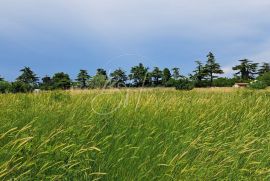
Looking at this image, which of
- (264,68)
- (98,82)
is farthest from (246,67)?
(98,82)

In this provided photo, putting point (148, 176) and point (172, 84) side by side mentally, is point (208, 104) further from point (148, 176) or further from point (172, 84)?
point (172, 84)

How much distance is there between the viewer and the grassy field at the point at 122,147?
12.1 feet

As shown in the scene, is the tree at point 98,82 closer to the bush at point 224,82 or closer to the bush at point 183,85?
the bush at point 183,85

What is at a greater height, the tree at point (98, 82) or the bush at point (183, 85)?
the tree at point (98, 82)

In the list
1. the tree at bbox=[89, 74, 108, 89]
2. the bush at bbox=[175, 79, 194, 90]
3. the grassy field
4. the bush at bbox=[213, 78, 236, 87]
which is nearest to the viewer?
the grassy field

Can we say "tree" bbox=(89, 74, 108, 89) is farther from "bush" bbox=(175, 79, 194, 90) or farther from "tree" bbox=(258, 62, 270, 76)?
"tree" bbox=(258, 62, 270, 76)

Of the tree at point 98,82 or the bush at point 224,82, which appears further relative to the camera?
the bush at point 224,82

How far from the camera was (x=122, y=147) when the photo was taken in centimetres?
444

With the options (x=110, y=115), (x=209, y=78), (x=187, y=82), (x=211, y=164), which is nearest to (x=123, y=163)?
(x=211, y=164)

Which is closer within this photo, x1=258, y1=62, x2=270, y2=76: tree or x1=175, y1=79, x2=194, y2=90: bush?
x1=175, y1=79, x2=194, y2=90: bush

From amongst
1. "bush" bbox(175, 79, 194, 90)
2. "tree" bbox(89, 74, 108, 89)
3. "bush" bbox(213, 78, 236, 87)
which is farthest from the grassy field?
"bush" bbox(213, 78, 236, 87)

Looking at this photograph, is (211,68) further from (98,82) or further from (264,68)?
(98,82)

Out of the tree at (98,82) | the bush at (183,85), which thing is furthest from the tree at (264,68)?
the tree at (98,82)

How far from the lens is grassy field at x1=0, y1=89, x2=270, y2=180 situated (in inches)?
145
